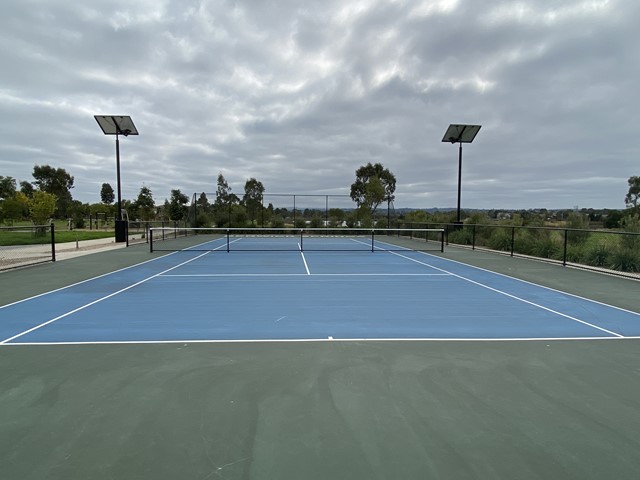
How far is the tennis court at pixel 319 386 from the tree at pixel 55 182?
238ft

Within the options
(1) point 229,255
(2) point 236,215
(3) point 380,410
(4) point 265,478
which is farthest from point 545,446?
(2) point 236,215

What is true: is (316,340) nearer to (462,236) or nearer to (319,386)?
(319,386)

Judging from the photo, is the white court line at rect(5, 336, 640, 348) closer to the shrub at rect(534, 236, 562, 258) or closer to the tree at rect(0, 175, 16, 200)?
the shrub at rect(534, 236, 562, 258)

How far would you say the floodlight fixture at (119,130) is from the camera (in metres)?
20.0

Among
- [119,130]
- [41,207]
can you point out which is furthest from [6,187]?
[119,130]

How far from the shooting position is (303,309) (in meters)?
6.73

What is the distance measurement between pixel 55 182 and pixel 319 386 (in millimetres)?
83643

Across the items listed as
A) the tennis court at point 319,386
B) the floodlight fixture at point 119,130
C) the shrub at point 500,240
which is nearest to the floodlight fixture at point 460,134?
the shrub at point 500,240

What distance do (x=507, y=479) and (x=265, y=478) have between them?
4.94 ft

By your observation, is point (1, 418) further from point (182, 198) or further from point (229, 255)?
point (182, 198)

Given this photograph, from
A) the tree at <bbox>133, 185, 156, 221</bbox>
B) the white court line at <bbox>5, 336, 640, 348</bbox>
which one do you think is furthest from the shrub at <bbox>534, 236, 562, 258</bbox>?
the tree at <bbox>133, 185, 156, 221</bbox>

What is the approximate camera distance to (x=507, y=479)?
7.84ft

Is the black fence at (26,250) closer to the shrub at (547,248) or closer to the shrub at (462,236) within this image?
the shrub at (547,248)

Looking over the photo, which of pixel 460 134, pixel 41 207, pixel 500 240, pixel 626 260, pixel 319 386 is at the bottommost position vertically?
pixel 319 386
